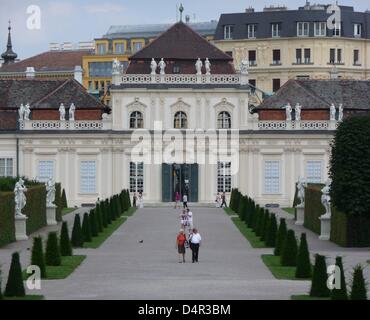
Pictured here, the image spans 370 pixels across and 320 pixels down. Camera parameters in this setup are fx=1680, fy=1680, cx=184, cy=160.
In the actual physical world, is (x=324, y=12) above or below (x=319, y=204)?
above

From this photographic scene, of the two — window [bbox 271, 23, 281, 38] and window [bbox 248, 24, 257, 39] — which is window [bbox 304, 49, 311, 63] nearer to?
window [bbox 271, 23, 281, 38]

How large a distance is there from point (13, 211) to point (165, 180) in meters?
38.1

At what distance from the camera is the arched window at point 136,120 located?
329 feet

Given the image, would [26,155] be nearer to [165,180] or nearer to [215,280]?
[165,180]

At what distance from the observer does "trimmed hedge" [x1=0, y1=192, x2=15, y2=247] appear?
58.7 m

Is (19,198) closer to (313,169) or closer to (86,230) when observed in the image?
(86,230)

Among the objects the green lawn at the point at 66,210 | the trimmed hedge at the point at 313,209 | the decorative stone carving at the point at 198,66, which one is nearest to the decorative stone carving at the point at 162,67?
the decorative stone carving at the point at 198,66

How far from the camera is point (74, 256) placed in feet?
174

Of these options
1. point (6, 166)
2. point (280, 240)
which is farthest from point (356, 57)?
point (280, 240)

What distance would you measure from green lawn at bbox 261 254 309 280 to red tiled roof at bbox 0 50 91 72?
11030 cm

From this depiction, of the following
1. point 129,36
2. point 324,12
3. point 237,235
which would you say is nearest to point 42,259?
point 237,235

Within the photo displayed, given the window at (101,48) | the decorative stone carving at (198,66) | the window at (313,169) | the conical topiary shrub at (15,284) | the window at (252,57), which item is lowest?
the conical topiary shrub at (15,284)

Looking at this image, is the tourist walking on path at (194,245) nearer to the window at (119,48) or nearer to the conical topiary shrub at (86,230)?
the conical topiary shrub at (86,230)

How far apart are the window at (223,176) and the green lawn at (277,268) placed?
46192 mm
